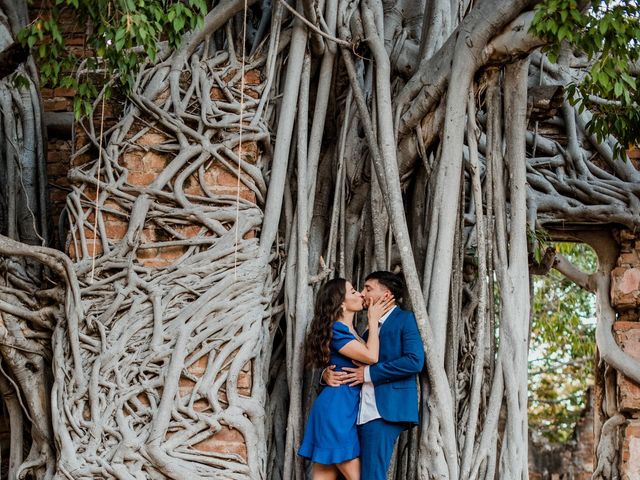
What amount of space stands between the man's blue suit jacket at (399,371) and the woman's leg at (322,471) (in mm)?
324

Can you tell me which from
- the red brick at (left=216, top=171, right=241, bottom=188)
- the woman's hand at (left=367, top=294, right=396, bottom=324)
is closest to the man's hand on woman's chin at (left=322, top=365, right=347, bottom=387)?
the woman's hand at (left=367, top=294, right=396, bottom=324)

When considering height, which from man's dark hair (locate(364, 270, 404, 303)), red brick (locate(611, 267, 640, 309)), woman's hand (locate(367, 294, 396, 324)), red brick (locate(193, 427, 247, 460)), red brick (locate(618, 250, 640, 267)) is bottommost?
red brick (locate(193, 427, 247, 460))

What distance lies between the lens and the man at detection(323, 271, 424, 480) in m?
3.86

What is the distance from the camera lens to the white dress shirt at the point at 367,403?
3916 millimetres

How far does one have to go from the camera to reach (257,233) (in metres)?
4.30

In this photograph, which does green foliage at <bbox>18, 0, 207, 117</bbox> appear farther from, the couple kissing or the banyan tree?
the couple kissing

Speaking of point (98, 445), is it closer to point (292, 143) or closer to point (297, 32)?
point (292, 143)

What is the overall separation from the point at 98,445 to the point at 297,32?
204 centimetres

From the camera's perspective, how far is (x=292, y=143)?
4555 millimetres

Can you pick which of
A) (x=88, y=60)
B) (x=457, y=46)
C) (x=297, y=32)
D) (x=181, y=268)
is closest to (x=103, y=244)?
(x=181, y=268)

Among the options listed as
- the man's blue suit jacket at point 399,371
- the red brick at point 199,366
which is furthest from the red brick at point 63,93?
the man's blue suit jacket at point 399,371

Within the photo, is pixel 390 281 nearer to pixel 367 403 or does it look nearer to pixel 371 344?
pixel 371 344

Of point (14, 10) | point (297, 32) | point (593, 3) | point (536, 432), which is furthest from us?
point (536, 432)

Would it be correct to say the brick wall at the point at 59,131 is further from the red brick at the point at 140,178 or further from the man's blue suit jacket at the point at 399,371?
the man's blue suit jacket at the point at 399,371
